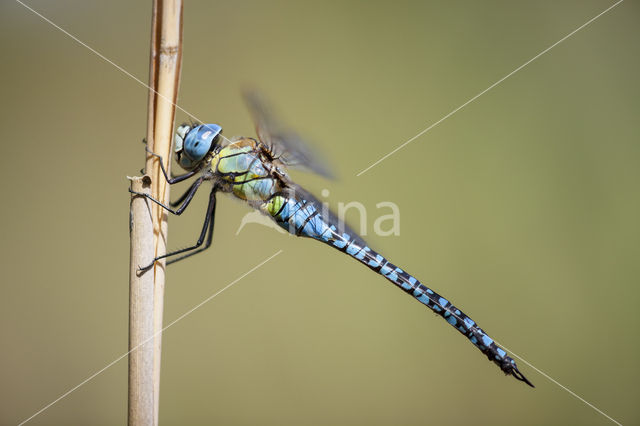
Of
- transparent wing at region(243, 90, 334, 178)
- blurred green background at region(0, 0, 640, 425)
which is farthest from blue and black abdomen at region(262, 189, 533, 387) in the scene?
blurred green background at region(0, 0, 640, 425)

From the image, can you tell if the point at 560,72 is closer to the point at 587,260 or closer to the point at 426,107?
the point at 426,107

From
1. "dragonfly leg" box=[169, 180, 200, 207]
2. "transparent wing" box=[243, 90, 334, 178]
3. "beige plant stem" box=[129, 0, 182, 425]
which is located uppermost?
"transparent wing" box=[243, 90, 334, 178]

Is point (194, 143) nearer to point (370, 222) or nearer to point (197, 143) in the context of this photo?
point (197, 143)

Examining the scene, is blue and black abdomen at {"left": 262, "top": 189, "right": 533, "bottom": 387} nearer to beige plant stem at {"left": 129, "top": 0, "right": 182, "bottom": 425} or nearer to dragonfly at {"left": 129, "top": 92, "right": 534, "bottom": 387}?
dragonfly at {"left": 129, "top": 92, "right": 534, "bottom": 387}

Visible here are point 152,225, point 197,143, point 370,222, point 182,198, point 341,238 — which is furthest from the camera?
point 370,222

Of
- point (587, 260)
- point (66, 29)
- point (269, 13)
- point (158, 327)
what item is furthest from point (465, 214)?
point (66, 29)

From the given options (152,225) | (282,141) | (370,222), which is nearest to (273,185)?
(282,141)
